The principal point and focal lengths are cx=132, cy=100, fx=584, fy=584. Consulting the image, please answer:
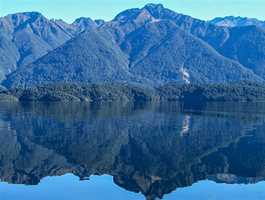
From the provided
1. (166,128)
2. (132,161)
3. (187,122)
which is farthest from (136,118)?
(132,161)

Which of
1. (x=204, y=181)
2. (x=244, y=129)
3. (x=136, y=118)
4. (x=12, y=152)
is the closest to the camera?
(x=204, y=181)

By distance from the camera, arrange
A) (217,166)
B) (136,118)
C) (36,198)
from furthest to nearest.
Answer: (136,118) → (217,166) → (36,198)

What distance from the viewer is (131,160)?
9544 centimetres

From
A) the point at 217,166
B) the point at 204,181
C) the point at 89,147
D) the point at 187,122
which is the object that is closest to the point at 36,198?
the point at 204,181

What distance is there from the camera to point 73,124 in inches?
5989

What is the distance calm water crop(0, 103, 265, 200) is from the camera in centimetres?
7206

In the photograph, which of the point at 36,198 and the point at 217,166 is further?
the point at 217,166

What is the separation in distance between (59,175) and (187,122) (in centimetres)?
8239

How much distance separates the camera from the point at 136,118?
173750 mm

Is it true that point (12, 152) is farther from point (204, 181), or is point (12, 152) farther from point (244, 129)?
point (244, 129)

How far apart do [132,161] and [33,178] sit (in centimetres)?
1942

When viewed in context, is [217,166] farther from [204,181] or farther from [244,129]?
[244,129]

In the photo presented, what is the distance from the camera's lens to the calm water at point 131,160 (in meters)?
72.1

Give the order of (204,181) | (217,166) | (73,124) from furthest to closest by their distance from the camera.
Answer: (73,124)
(217,166)
(204,181)
